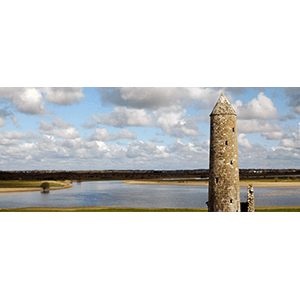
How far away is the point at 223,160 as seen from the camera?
67.6 feet

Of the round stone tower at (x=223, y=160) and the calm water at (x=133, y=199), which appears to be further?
the calm water at (x=133, y=199)

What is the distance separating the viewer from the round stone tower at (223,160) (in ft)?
67.8

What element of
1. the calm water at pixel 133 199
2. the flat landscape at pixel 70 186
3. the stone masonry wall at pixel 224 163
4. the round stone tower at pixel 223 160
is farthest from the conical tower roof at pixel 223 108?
the calm water at pixel 133 199

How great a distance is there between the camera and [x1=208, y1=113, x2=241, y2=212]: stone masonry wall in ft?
67.8

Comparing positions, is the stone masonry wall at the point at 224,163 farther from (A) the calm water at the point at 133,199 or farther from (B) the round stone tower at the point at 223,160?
(A) the calm water at the point at 133,199

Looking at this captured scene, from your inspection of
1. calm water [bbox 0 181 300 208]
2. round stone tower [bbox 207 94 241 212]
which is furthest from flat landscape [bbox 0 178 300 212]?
round stone tower [bbox 207 94 241 212]

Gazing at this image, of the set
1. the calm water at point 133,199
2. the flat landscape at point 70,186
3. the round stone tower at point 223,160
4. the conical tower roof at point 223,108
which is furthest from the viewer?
the calm water at point 133,199

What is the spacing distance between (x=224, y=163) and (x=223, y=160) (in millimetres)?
205

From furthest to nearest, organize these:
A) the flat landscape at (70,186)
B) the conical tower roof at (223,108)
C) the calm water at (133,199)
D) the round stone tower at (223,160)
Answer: the calm water at (133,199), the flat landscape at (70,186), the conical tower roof at (223,108), the round stone tower at (223,160)

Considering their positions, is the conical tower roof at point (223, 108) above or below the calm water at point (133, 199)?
above
